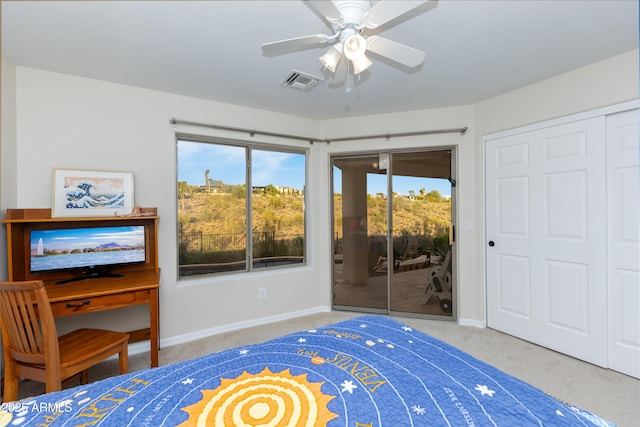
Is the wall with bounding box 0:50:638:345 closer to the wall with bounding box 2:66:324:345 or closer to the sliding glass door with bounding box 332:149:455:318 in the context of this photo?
the wall with bounding box 2:66:324:345

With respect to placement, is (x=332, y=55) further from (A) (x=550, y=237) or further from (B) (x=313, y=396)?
(A) (x=550, y=237)

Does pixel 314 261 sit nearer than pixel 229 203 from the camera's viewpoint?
No

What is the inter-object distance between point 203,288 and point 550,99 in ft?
12.3

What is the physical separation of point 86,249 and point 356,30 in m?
2.52

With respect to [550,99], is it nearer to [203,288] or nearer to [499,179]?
[499,179]

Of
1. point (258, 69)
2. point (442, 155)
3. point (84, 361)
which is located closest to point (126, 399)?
point (84, 361)

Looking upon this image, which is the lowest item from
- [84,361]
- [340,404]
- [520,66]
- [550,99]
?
[84,361]

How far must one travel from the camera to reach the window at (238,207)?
10.3 feet

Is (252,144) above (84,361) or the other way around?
above

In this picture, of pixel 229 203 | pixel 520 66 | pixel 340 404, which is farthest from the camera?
pixel 229 203

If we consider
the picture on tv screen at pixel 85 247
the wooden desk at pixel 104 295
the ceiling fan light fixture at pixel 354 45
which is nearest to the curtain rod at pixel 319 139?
the picture on tv screen at pixel 85 247

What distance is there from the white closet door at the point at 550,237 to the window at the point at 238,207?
2.22m

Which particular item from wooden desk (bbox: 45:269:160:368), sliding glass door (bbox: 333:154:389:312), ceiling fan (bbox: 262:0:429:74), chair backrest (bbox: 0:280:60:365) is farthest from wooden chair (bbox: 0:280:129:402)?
sliding glass door (bbox: 333:154:389:312)

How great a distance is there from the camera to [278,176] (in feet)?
Answer: 12.0
